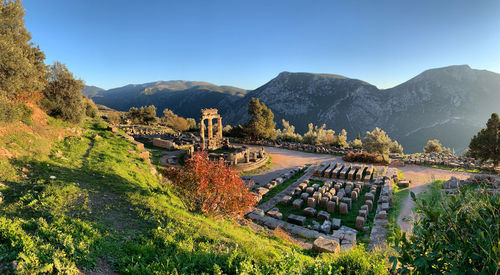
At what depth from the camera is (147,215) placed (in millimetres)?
6270

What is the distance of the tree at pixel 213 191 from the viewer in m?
7.52

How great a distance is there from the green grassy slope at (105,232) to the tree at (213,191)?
0.54 metres

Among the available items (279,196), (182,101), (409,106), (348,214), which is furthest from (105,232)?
(182,101)

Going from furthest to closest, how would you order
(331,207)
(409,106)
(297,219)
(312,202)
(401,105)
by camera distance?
(401,105), (409,106), (312,202), (331,207), (297,219)

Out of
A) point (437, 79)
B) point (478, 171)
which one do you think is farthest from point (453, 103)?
point (478, 171)

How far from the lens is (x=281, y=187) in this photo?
15320 millimetres

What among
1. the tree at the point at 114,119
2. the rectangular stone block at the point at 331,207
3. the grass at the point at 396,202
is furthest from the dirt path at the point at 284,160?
the tree at the point at 114,119

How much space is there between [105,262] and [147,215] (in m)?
2.20

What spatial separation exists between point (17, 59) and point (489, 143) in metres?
30.1

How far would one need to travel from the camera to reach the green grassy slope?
12.6 ft

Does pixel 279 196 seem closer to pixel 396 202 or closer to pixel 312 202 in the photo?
pixel 312 202

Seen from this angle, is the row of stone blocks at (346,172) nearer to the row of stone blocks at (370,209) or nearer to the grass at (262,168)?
the row of stone blocks at (370,209)

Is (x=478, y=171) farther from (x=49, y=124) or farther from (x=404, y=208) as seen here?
(x=49, y=124)

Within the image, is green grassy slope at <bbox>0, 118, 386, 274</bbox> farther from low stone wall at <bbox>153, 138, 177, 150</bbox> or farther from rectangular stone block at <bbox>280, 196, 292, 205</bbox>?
low stone wall at <bbox>153, 138, 177, 150</bbox>
